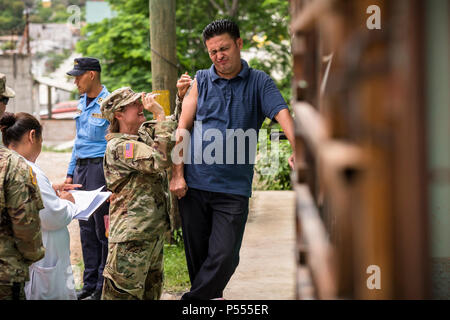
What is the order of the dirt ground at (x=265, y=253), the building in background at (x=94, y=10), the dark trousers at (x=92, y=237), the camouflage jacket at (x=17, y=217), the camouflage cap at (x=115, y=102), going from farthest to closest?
the building in background at (x=94, y=10)
the dark trousers at (x=92, y=237)
the dirt ground at (x=265, y=253)
the camouflage cap at (x=115, y=102)
the camouflage jacket at (x=17, y=217)

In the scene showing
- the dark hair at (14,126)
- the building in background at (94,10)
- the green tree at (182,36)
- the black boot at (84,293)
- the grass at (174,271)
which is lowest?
the black boot at (84,293)

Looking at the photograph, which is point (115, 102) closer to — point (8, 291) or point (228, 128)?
point (228, 128)

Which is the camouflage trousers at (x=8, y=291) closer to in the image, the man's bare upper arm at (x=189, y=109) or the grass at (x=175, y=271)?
the man's bare upper arm at (x=189, y=109)

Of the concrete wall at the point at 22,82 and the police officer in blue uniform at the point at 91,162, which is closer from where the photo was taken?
the police officer in blue uniform at the point at 91,162

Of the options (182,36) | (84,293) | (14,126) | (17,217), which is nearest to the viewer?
(17,217)

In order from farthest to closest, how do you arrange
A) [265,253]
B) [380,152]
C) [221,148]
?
1. [265,253]
2. [221,148]
3. [380,152]

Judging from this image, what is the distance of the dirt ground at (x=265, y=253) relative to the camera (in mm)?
4566

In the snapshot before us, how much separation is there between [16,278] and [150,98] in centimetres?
122

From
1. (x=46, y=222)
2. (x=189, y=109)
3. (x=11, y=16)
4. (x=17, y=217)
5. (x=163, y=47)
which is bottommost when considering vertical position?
(x=46, y=222)

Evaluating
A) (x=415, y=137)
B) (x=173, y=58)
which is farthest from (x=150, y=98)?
(x=415, y=137)

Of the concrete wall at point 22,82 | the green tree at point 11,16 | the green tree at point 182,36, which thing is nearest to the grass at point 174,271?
the green tree at point 182,36

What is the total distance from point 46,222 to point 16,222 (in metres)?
0.58

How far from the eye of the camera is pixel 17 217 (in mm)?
2900

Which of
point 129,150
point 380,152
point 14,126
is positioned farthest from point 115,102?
point 380,152
